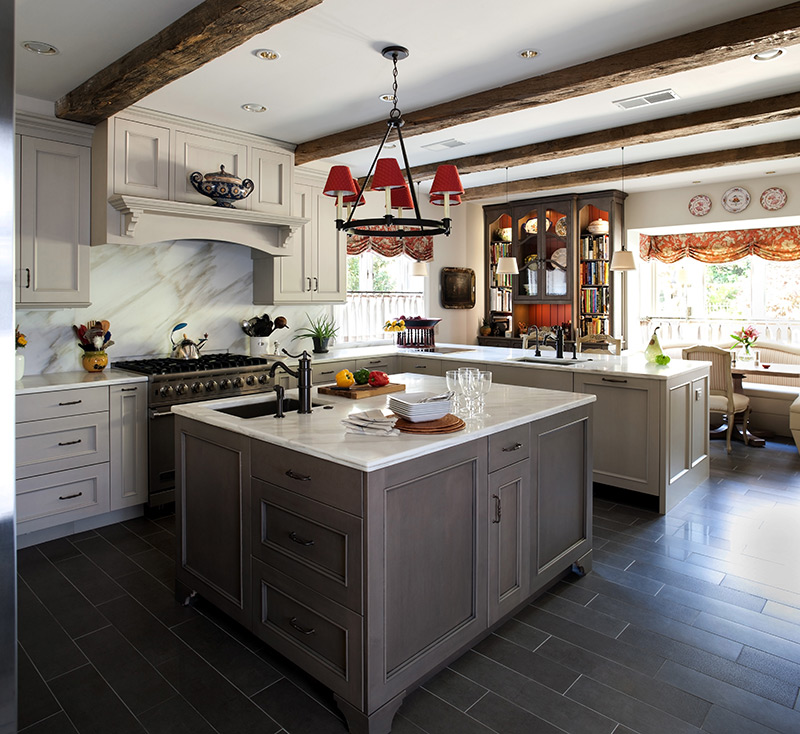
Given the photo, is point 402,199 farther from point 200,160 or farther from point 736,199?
point 736,199

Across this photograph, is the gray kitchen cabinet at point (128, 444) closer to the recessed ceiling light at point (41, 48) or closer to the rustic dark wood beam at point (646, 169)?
the recessed ceiling light at point (41, 48)

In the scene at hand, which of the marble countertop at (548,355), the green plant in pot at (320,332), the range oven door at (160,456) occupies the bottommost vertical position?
the range oven door at (160,456)

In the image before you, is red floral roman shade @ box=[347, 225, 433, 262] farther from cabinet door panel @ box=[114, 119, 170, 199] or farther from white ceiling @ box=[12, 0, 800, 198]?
cabinet door panel @ box=[114, 119, 170, 199]

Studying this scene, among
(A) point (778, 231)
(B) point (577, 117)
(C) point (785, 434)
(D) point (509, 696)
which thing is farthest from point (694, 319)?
(D) point (509, 696)

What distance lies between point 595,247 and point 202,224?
5.06 metres

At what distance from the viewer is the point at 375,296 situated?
7031 mm

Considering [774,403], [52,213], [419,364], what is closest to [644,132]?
[419,364]

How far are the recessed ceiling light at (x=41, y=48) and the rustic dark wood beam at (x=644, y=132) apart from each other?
342 cm

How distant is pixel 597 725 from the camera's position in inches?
77.2

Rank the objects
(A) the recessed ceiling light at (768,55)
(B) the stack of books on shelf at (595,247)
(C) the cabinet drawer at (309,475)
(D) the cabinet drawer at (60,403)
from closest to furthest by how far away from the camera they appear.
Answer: (C) the cabinet drawer at (309,475)
(A) the recessed ceiling light at (768,55)
(D) the cabinet drawer at (60,403)
(B) the stack of books on shelf at (595,247)

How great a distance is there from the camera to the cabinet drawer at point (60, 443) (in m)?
3.44

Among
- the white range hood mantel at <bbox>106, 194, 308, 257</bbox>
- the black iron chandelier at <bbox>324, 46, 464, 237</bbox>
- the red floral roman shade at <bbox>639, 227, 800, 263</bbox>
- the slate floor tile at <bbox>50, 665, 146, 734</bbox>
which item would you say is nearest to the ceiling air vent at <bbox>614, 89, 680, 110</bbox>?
the black iron chandelier at <bbox>324, 46, 464, 237</bbox>

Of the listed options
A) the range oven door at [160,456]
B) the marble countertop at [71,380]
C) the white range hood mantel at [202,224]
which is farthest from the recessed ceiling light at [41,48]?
the range oven door at [160,456]

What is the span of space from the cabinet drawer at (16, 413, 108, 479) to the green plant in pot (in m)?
2.20
